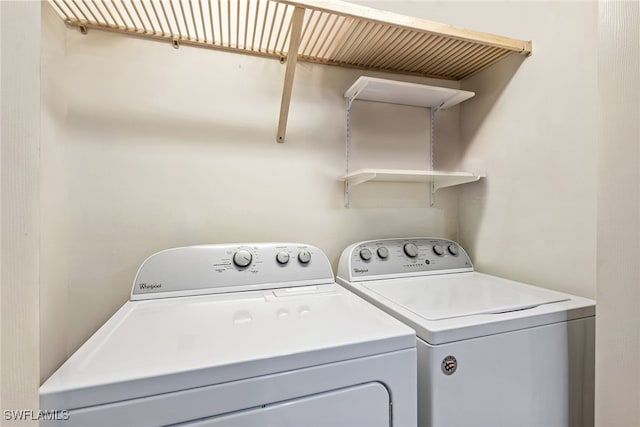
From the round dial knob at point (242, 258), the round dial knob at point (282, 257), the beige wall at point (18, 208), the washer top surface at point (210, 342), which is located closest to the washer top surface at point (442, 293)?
the washer top surface at point (210, 342)

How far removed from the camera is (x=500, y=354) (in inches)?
30.0

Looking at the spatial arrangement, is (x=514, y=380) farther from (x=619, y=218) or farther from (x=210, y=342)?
(x=210, y=342)

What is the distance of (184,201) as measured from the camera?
1196mm

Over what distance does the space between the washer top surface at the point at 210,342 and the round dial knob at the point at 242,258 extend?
13 cm

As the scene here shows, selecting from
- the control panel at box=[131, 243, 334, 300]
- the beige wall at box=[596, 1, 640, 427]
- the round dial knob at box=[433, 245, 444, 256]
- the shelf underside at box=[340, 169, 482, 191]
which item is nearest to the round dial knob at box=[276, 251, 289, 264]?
the control panel at box=[131, 243, 334, 300]

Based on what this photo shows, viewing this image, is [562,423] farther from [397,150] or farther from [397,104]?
[397,104]

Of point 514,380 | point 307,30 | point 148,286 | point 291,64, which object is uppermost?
point 307,30

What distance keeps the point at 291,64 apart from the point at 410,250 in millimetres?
953

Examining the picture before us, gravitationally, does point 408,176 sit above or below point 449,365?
above

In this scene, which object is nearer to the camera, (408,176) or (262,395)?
(262,395)

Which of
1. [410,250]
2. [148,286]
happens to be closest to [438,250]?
[410,250]

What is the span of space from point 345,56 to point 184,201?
986 mm

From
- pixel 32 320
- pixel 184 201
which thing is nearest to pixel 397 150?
pixel 184 201

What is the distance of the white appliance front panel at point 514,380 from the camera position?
2.31ft
